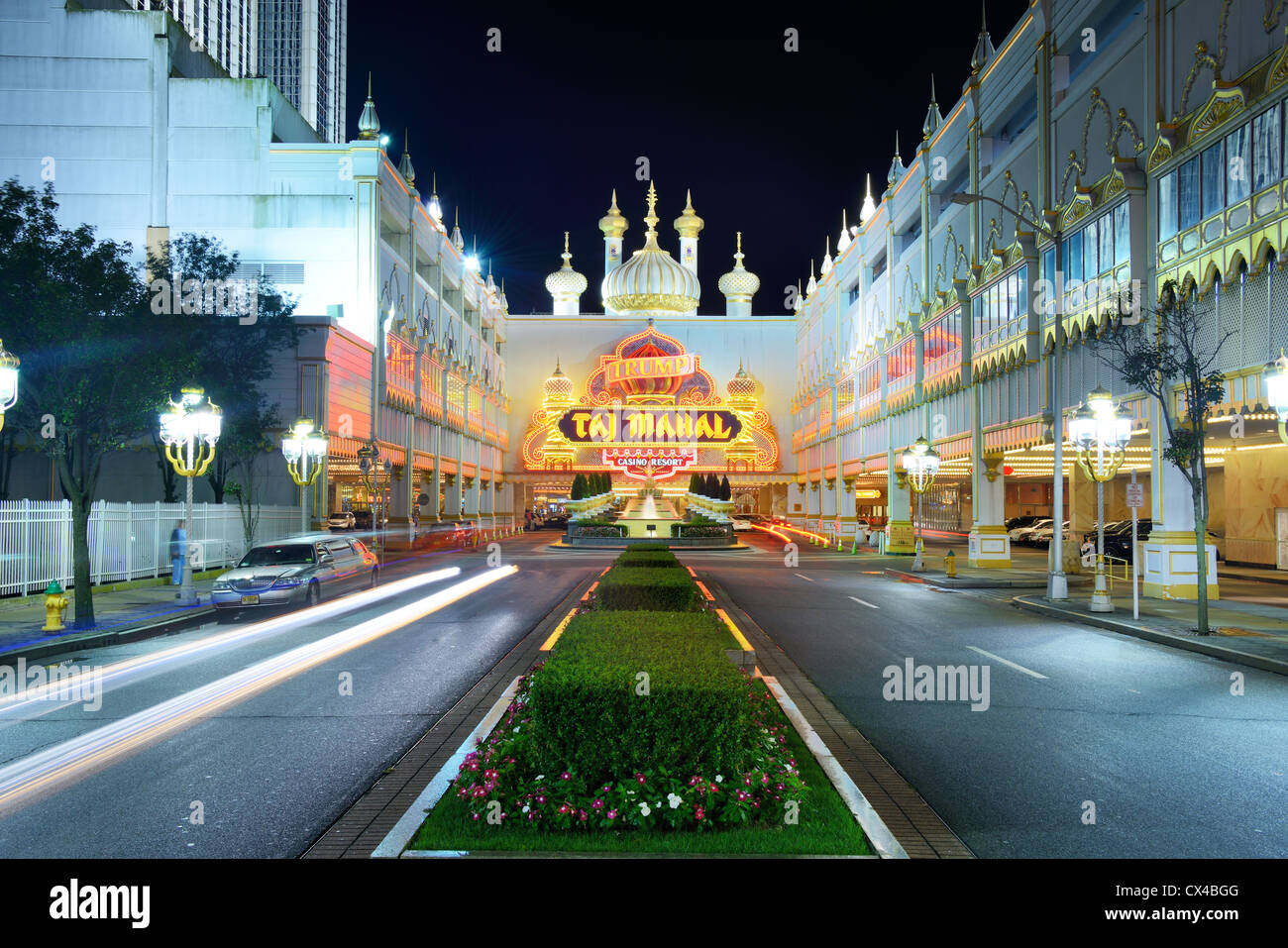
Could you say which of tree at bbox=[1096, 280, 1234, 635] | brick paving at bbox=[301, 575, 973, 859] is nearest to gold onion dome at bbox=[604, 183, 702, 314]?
tree at bbox=[1096, 280, 1234, 635]

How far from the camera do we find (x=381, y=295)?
43219 mm

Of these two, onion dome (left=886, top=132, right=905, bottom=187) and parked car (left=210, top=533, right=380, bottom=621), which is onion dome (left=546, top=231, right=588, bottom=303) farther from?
parked car (left=210, top=533, right=380, bottom=621)

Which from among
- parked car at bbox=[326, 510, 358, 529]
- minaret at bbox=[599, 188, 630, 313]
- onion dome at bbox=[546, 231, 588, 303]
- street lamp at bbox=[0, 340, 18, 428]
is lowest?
parked car at bbox=[326, 510, 358, 529]

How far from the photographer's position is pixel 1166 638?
14.9 metres

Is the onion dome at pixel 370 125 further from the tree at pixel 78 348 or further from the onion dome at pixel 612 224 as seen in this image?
the onion dome at pixel 612 224

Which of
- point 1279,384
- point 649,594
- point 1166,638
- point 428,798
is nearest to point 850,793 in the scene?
point 428,798

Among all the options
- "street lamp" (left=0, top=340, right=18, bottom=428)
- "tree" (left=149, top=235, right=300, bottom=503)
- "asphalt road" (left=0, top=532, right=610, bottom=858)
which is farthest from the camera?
"tree" (left=149, top=235, right=300, bottom=503)

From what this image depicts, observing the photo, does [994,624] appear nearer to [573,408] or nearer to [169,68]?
[169,68]

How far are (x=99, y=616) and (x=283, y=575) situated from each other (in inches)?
133

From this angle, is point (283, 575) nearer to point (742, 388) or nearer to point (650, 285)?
point (742, 388)

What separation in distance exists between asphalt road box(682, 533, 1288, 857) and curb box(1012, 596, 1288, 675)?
0.20 m

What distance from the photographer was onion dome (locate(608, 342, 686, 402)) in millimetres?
75375

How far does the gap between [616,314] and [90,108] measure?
45538 mm
